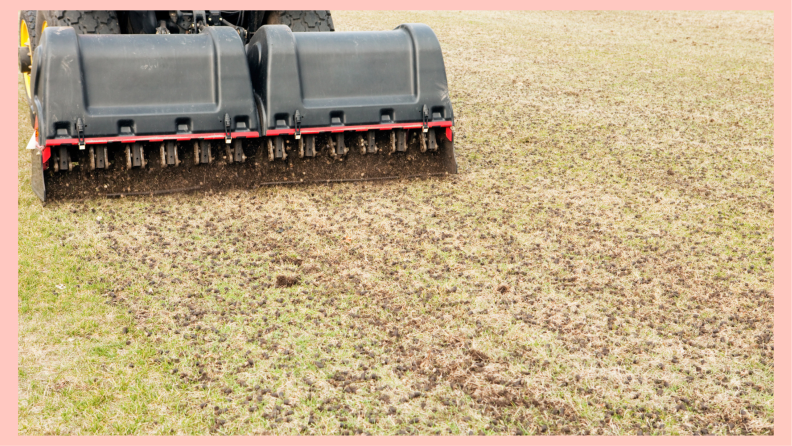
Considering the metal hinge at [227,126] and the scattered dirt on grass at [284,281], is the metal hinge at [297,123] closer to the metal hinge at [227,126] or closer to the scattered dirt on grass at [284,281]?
the metal hinge at [227,126]

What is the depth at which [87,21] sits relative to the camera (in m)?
6.80

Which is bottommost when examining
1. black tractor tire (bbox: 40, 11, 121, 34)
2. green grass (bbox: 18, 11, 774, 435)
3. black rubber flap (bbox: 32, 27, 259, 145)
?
green grass (bbox: 18, 11, 774, 435)

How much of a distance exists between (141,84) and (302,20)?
2570mm

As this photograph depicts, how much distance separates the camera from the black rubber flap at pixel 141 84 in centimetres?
577

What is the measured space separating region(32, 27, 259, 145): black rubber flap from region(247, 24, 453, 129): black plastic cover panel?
276mm

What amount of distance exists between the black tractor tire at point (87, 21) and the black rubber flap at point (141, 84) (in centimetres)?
87

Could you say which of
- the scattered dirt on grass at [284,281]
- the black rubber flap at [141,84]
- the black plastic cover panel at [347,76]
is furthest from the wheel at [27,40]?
the scattered dirt on grass at [284,281]

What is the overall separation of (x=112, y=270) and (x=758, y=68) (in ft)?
40.4

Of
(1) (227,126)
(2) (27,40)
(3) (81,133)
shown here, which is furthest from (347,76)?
(2) (27,40)

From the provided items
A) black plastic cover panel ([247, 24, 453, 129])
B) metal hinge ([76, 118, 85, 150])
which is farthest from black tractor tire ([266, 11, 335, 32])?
metal hinge ([76, 118, 85, 150])

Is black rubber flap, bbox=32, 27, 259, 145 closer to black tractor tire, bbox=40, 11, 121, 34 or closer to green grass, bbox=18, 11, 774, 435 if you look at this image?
green grass, bbox=18, 11, 774, 435

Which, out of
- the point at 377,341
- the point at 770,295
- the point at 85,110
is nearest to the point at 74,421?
the point at 377,341

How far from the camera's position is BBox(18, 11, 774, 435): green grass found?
3.58 m

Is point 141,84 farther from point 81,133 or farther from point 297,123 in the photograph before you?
point 297,123
